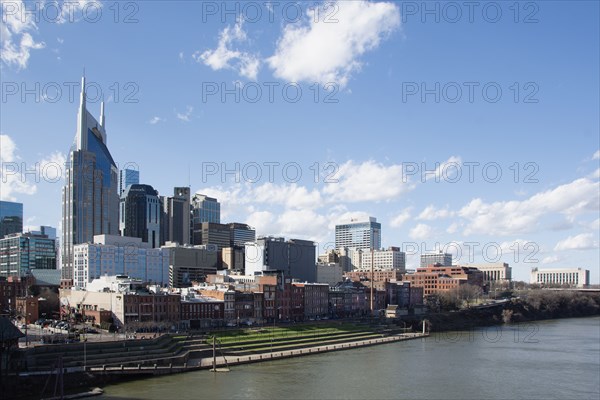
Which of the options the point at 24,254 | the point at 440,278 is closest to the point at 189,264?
the point at 24,254

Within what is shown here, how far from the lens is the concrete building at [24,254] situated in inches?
6919

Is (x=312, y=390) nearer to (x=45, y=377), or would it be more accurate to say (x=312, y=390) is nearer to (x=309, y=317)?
(x=45, y=377)

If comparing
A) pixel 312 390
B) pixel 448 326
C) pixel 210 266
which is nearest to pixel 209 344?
pixel 312 390

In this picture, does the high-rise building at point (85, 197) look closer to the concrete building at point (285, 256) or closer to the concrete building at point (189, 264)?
the concrete building at point (189, 264)

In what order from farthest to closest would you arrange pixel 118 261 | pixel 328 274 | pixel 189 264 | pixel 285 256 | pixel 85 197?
pixel 328 274 < pixel 85 197 < pixel 285 256 < pixel 189 264 < pixel 118 261

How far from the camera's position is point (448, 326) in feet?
384

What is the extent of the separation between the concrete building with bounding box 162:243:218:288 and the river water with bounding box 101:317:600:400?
8943 centimetres

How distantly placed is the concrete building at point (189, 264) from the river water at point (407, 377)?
89429 mm

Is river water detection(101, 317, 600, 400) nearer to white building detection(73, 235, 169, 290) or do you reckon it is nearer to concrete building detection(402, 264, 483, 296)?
white building detection(73, 235, 169, 290)

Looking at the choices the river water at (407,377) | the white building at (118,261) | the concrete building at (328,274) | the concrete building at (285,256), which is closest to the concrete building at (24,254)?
the white building at (118,261)

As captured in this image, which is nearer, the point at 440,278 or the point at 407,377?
the point at 407,377

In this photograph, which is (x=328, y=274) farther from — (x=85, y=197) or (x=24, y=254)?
(x=24, y=254)

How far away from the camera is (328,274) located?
634 ft

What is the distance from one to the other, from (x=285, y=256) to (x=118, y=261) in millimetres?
49644
